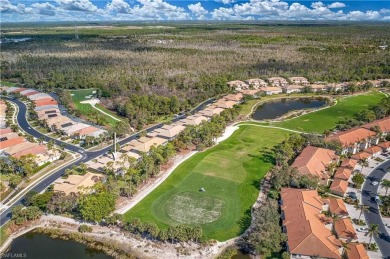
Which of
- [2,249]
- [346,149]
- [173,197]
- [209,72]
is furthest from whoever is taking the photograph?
[209,72]

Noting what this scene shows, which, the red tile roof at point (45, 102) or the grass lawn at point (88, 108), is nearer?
the grass lawn at point (88, 108)

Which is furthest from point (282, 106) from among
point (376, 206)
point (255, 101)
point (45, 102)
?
point (45, 102)

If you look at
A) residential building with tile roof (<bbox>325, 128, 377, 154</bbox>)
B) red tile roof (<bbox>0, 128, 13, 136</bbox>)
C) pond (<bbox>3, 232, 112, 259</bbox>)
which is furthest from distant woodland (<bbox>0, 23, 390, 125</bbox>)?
pond (<bbox>3, 232, 112, 259</bbox>)

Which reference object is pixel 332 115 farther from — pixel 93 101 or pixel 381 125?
pixel 93 101

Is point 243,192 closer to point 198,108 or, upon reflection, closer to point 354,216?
point 354,216

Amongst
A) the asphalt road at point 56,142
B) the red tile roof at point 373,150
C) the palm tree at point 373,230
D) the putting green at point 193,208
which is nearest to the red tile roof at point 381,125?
the red tile roof at point 373,150

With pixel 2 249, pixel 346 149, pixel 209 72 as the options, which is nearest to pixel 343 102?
Answer: pixel 346 149

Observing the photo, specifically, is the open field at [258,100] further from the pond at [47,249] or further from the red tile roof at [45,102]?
the pond at [47,249]
